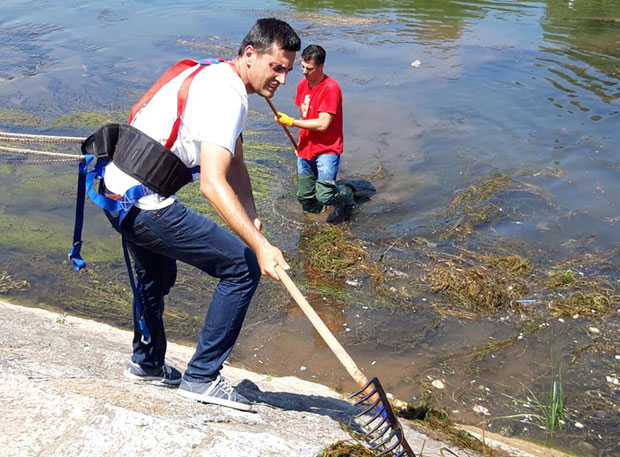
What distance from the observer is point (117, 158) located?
3199 mm

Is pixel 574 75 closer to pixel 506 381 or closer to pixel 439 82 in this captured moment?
pixel 439 82

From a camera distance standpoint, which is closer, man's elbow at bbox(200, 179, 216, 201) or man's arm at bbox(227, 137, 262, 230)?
man's elbow at bbox(200, 179, 216, 201)

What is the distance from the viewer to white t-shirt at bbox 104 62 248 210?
9.80ft

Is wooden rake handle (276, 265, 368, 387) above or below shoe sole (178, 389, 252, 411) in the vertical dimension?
above

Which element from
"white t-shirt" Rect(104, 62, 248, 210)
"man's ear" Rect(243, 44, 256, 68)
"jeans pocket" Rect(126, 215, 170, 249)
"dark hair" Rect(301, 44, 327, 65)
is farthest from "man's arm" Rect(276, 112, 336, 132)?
"jeans pocket" Rect(126, 215, 170, 249)

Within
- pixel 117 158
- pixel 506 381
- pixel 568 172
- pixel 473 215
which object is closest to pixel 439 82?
pixel 568 172

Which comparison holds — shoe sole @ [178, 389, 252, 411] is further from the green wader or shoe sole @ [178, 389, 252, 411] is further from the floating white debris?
the green wader

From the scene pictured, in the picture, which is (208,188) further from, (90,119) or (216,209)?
(90,119)

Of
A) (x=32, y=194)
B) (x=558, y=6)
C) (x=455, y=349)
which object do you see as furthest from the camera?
(x=558, y=6)

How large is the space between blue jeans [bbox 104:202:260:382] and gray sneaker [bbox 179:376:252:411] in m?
0.03

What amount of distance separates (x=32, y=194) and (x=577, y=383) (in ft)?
19.7

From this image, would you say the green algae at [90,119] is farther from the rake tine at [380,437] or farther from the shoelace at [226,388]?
the rake tine at [380,437]

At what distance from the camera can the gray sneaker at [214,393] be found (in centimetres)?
341

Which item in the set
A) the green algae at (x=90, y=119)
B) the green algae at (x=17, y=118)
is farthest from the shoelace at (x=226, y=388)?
the green algae at (x=17, y=118)
